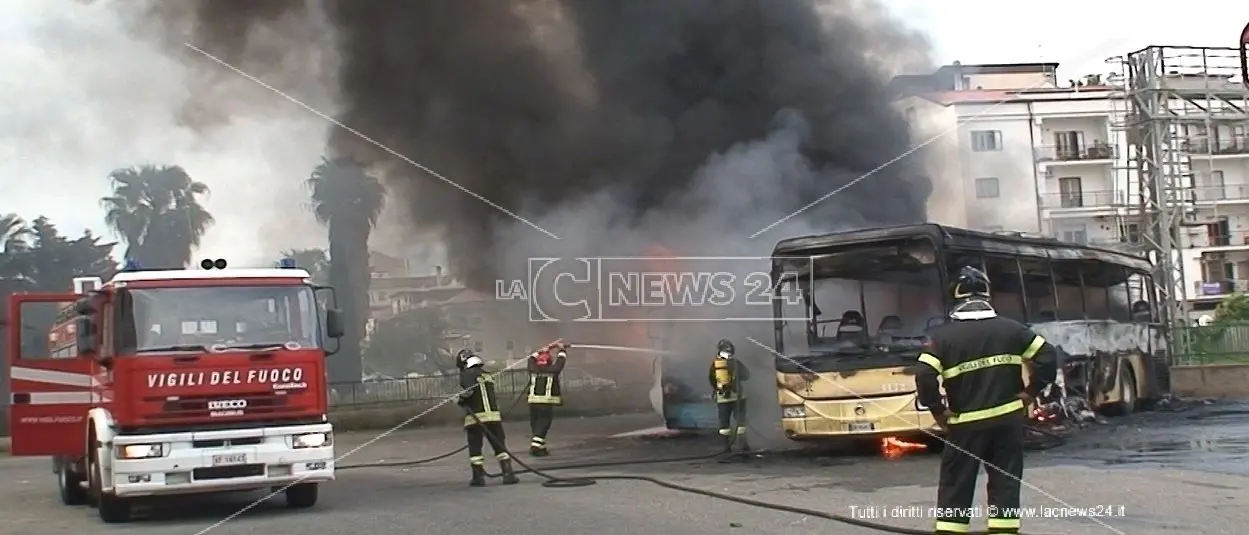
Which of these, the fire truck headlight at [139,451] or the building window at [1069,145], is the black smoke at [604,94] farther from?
the building window at [1069,145]

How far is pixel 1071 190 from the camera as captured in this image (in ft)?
140

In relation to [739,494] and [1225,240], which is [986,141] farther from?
[1225,240]

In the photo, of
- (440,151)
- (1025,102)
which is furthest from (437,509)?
(1025,102)

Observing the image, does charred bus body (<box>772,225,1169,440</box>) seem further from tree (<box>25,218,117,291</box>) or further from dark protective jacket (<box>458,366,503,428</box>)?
tree (<box>25,218,117,291</box>)

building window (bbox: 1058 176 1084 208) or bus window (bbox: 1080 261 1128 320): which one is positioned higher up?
building window (bbox: 1058 176 1084 208)

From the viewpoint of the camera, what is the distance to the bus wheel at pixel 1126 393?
1731cm

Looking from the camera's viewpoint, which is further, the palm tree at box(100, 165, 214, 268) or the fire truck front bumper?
the palm tree at box(100, 165, 214, 268)

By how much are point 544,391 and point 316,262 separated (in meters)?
14.5

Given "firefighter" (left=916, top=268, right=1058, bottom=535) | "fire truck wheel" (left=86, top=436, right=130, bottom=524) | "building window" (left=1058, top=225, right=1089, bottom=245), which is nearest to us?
"firefighter" (left=916, top=268, right=1058, bottom=535)

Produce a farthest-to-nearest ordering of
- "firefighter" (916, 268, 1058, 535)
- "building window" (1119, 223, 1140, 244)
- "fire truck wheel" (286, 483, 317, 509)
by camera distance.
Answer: "building window" (1119, 223, 1140, 244)
"fire truck wheel" (286, 483, 317, 509)
"firefighter" (916, 268, 1058, 535)

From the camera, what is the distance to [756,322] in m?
15.0

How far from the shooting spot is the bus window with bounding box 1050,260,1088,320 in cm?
1512

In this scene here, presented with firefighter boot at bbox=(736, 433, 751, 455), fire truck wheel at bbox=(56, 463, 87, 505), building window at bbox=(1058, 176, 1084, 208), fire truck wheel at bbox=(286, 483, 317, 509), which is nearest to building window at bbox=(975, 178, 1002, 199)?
building window at bbox=(1058, 176, 1084, 208)

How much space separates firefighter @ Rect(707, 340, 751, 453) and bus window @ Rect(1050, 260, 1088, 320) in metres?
4.16
